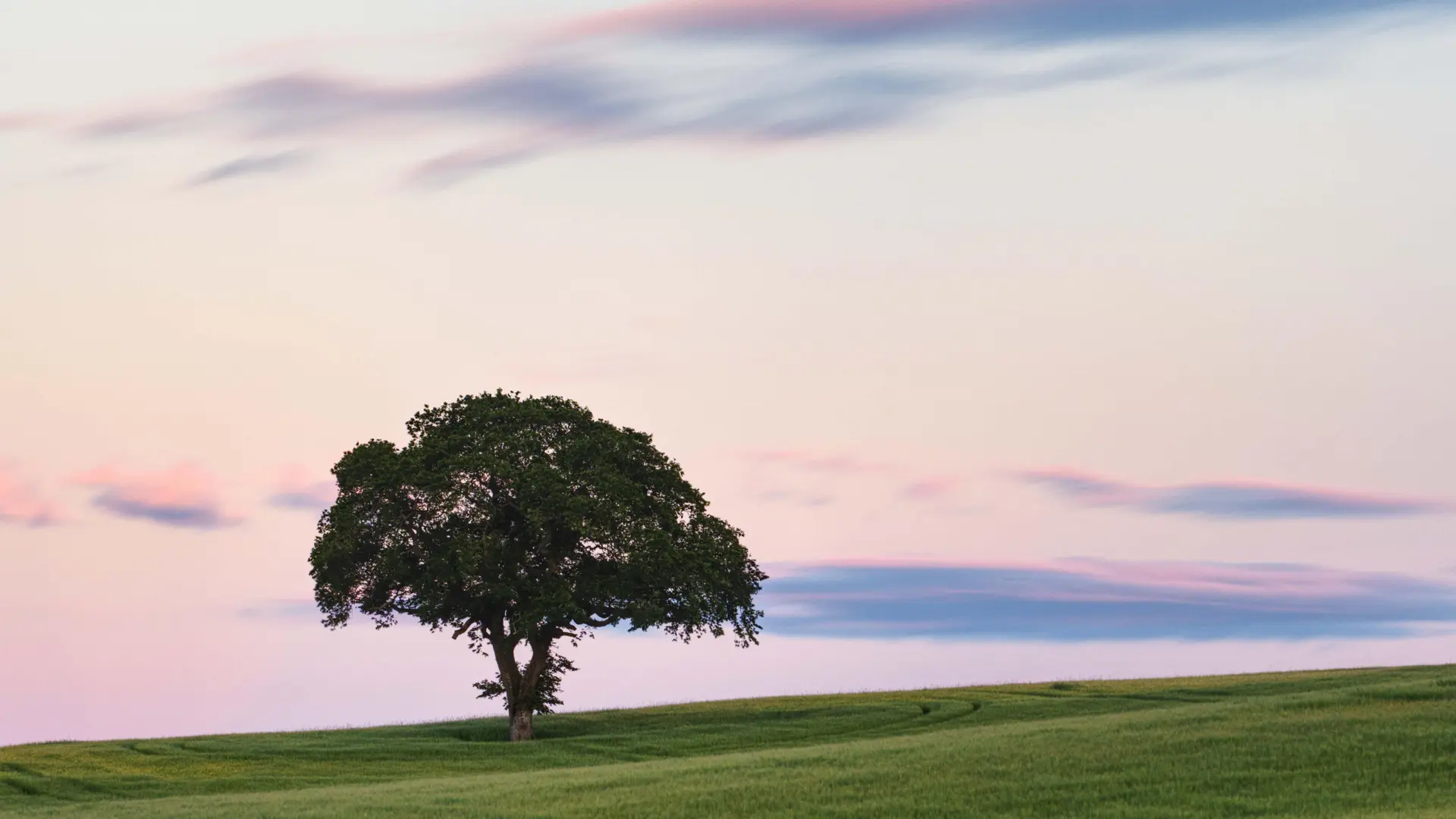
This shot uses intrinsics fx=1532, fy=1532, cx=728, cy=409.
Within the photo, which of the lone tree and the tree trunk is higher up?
the lone tree

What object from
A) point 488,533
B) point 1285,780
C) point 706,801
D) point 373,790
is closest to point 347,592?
point 488,533

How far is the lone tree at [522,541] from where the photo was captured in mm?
65375

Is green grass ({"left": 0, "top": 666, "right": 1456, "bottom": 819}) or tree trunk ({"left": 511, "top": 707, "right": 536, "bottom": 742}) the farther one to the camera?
tree trunk ({"left": 511, "top": 707, "right": 536, "bottom": 742})

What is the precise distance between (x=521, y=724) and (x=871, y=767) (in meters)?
29.8

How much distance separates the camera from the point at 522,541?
66.9m

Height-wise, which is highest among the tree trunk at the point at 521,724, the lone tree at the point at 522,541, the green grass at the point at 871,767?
the lone tree at the point at 522,541

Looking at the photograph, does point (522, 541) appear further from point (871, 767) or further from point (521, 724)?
point (871, 767)

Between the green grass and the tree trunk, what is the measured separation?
0.86 metres

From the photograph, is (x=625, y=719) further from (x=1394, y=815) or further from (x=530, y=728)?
(x=1394, y=815)

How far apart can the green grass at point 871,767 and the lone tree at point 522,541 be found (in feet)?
16.2

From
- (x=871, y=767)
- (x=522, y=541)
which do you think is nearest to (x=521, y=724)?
(x=522, y=541)

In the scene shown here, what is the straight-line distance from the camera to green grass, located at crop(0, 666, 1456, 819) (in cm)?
3519

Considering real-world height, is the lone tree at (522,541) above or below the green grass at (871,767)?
above

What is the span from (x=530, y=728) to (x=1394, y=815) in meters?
43.6
